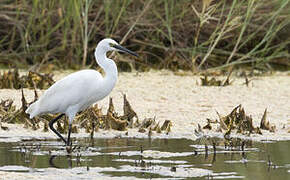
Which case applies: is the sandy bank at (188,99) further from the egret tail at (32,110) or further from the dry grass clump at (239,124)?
the egret tail at (32,110)

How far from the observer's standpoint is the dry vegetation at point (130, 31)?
10742 millimetres

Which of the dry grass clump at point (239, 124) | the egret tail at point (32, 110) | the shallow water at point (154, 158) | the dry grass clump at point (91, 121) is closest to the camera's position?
the shallow water at point (154, 158)

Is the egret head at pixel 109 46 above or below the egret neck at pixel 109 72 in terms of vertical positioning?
above

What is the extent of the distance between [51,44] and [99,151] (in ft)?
17.8

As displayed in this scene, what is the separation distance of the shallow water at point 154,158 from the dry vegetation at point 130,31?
4.05 metres

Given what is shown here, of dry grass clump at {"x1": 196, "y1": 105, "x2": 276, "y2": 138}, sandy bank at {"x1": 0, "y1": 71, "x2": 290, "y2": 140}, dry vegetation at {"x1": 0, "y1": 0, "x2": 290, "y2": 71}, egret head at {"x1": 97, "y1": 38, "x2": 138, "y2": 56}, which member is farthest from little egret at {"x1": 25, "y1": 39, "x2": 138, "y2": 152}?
dry vegetation at {"x1": 0, "y1": 0, "x2": 290, "y2": 71}

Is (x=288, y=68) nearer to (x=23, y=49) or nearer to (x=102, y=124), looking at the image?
(x=23, y=49)

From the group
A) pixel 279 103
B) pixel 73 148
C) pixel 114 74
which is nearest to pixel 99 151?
pixel 73 148

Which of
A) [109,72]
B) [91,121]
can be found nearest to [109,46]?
[109,72]

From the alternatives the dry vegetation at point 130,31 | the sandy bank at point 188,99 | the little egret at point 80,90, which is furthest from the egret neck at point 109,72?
the dry vegetation at point 130,31

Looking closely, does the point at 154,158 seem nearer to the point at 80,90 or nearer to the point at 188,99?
the point at 80,90

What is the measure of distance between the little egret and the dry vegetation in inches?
147

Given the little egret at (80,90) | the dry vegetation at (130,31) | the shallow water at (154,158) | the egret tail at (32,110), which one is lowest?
the shallow water at (154,158)

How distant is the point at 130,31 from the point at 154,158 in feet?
18.1
